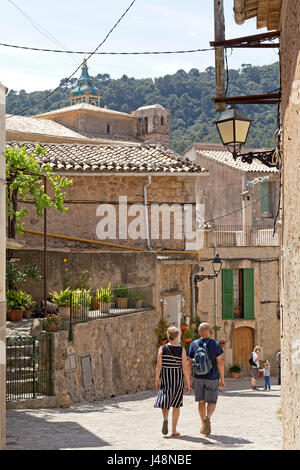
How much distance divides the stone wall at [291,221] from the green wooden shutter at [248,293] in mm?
24425

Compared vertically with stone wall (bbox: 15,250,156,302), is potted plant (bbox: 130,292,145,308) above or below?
below

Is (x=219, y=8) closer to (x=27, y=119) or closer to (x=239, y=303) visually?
(x=239, y=303)

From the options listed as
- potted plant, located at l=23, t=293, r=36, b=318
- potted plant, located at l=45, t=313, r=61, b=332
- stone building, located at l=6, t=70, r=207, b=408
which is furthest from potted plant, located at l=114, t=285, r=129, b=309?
potted plant, located at l=45, t=313, r=61, b=332

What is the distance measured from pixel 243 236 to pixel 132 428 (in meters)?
26.2

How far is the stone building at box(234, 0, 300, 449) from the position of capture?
6121mm

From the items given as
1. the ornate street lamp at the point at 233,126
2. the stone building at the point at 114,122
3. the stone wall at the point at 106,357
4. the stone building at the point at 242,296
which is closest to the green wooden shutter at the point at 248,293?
the stone building at the point at 242,296

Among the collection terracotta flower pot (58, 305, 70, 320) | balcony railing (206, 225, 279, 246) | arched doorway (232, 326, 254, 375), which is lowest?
arched doorway (232, 326, 254, 375)

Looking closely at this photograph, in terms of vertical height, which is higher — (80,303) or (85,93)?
(85,93)

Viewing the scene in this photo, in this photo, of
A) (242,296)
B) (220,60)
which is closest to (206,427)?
(220,60)

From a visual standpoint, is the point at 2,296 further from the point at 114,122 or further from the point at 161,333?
the point at 114,122

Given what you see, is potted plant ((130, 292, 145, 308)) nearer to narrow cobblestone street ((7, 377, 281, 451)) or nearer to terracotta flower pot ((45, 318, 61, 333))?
narrow cobblestone street ((7, 377, 281, 451))

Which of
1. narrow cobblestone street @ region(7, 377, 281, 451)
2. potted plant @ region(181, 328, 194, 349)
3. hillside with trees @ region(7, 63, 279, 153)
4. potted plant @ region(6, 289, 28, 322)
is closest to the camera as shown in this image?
narrow cobblestone street @ region(7, 377, 281, 451)

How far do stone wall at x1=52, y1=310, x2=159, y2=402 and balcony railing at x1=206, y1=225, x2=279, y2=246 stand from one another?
13.1 meters

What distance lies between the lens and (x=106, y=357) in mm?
16922
